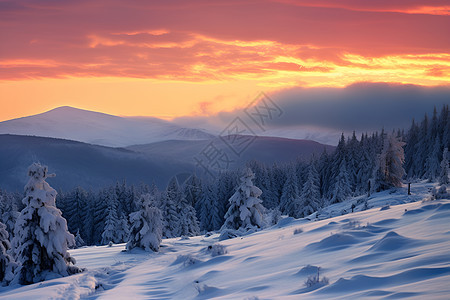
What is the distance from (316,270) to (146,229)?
653 inches

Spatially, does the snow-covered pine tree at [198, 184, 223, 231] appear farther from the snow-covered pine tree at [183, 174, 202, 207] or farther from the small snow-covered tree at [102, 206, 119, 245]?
the small snow-covered tree at [102, 206, 119, 245]

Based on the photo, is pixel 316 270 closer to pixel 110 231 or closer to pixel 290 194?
pixel 110 231

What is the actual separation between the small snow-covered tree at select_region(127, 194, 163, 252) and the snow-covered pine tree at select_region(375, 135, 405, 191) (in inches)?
899

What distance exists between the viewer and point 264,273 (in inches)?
361

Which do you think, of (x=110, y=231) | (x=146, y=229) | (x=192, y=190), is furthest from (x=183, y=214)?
(x=146, y=229)

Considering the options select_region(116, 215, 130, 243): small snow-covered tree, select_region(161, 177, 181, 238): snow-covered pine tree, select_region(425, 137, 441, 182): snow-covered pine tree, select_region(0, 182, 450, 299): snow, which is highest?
select_region(0, 182, 450, 299): snow

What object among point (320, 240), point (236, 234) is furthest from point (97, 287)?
point (236, 234)

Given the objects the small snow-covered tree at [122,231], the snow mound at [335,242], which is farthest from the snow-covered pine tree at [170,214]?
the snow mound at [335,242]

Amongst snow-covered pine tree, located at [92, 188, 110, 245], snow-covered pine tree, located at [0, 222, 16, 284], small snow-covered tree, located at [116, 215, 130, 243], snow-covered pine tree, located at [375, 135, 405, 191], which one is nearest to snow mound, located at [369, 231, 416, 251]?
snow-covered pine tree, located at [0, 222, 16, 284]

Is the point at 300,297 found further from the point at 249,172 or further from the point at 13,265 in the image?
the point at 249,172

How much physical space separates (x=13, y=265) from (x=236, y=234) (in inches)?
463

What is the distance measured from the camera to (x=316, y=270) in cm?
822

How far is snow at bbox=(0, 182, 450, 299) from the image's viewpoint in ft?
21.0

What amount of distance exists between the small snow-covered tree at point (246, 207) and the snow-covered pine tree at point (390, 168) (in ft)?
40.0
